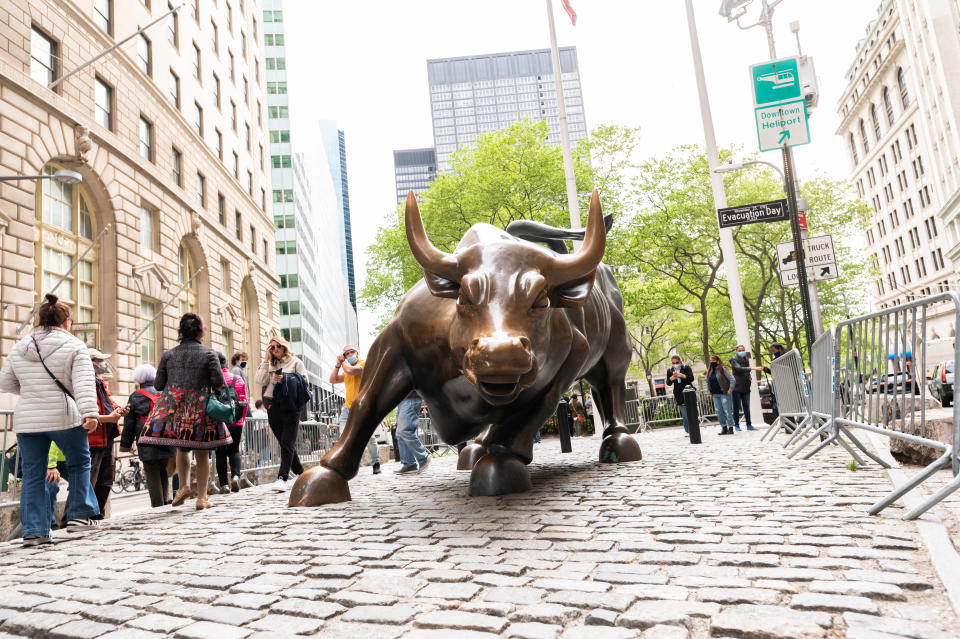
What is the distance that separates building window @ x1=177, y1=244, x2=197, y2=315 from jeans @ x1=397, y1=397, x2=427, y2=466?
19.3 metres

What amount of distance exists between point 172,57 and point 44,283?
1294 centimetres

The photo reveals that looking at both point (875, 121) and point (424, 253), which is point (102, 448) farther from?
point (875, 121)

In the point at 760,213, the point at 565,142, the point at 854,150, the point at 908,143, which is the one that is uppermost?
the point at 854,150

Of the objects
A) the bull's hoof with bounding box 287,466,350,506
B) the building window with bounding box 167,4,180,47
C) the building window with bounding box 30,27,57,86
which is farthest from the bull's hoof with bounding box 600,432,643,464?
the building window with bounding box 167,4,180,47

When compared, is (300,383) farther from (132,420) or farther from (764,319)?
(764,319)

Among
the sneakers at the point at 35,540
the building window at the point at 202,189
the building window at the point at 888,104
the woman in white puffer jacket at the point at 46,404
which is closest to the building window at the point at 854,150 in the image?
the building window at the point at 888,104

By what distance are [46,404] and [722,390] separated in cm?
1187

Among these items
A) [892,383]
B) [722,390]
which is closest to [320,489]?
[892,383]

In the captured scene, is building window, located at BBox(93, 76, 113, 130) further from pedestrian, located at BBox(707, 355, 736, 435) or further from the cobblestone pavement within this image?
pedestrian, located at BBox(707, 355, 736, 435)

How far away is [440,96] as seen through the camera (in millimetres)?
113562

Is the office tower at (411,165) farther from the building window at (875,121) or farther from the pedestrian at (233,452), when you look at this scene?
the pedestrian at (233,452)

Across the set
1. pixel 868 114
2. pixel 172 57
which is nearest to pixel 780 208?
pixel 172 57

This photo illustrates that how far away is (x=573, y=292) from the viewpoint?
4012mm

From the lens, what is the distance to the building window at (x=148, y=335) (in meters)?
21.4
